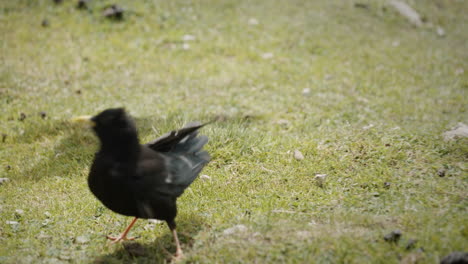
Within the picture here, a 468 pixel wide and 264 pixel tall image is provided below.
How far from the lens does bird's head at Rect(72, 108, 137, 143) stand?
Answer: 3.58m

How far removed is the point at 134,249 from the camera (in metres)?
3.85

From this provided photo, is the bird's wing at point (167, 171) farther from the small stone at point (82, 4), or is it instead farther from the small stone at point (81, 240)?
the small stone at point (82, 4)

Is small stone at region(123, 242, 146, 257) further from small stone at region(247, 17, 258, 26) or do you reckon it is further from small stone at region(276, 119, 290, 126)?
small stone at region(247, 17, 258, 26)

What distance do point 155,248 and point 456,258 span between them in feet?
8.13

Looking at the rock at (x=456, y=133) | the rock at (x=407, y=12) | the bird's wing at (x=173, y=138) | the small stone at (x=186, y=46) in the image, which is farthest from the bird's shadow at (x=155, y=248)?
the rock at (x=407, y=12)

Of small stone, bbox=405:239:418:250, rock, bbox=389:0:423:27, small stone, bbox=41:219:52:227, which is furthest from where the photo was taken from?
rock, bbox=389:0:423:27

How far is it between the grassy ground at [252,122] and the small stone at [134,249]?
0.03 meters

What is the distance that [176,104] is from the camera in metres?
7.41

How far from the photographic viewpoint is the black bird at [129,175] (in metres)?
3.52

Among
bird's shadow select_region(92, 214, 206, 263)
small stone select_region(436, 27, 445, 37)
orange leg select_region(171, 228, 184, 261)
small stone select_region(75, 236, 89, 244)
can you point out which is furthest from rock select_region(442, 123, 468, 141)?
small stone select_region(436, 27, 445, 37)

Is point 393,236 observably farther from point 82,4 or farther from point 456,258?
point 82,4

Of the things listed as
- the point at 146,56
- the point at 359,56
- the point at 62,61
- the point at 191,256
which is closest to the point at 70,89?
the point at 62,61

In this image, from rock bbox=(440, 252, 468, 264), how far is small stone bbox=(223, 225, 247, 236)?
165 cm

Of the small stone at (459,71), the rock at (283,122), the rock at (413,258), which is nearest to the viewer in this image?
the rock at (413,258)
